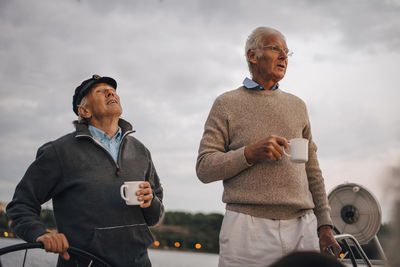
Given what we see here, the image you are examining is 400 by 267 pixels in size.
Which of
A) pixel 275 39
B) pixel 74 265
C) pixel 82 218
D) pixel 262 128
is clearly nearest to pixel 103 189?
pixel 82 218

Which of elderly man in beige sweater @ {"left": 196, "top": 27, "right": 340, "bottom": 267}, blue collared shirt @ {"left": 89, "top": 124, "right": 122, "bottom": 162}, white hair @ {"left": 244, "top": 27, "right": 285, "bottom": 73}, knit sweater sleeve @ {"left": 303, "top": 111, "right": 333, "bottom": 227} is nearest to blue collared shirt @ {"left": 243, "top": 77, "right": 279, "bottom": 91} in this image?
elderly man in beige sweater @ {"left": 196, "top": 27, "right": 340, "bottom": 267}

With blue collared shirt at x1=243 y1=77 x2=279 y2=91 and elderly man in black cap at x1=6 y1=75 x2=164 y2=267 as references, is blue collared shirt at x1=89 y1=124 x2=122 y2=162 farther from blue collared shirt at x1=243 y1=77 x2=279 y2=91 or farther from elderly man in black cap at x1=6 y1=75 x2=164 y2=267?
blue collared shirt at x1=243 y1=77 x2=279 y2=91

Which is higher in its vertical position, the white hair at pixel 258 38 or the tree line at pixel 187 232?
the white hair at pixel 258 38

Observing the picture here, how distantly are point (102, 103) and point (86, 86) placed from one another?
0.15 metres

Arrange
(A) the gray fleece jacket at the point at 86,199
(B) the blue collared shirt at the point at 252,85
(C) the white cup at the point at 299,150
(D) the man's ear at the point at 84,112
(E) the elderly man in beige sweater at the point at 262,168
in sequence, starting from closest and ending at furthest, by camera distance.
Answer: (C) the white cup at the point at 299,150 < (E) the elderly man in beige sweater at the point at 262,168 < (A) the gray fleece jacket at the point at 86,199 < (B) the blue collared shirt at the point at 252,85 < (D) the man's ear at the point at 84,112

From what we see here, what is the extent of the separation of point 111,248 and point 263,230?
2.10 ft

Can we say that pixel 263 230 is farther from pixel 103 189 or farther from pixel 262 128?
pixel 103 189

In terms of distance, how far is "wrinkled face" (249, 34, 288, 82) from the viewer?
6.27 feet

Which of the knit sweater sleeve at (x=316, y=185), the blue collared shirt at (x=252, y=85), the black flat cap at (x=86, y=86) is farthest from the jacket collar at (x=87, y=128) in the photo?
the knit sweater sleeve at (x=316, y=185)

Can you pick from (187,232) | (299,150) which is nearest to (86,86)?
(299,150)

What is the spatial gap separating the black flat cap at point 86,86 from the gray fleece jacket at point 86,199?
0.65ft

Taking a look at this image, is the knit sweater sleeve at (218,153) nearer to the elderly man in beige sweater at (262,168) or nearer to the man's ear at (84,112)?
the elderly man in beige sweater at (262,168)

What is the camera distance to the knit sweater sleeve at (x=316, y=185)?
6.40 feet

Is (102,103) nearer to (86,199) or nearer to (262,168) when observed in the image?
(86,199)
